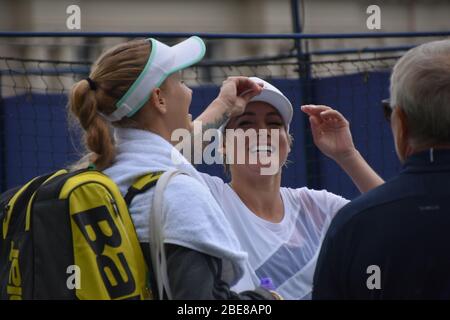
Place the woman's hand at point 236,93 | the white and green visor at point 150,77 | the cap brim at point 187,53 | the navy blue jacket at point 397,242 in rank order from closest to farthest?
the navy blue jacket at point 397,242
the white and green visor at point 150,77
the cap brim at point 187,53
the woman's hand at point 236,93

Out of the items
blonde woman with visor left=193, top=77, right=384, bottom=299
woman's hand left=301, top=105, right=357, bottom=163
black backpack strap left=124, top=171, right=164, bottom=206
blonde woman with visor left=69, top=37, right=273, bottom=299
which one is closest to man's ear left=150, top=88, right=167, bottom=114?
blonde woman with visor left=69, top=37, right=273, bottom=299

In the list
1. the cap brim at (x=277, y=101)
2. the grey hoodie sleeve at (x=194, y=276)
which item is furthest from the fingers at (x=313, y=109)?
the grey hoodie sleeve at (x=194, y=276)

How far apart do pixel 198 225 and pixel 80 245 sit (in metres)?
0.31

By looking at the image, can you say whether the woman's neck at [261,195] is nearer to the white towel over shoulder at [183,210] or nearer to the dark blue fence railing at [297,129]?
the white towel over shoulder at [183,210]

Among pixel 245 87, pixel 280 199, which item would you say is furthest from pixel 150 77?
pixel 280 199

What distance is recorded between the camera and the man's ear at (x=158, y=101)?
8.64 feet

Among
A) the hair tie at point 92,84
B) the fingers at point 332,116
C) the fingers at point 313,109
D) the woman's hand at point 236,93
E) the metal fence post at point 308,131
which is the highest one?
the hair tie at point 92,84

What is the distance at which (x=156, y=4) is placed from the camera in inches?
827

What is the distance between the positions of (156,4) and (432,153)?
19.2m

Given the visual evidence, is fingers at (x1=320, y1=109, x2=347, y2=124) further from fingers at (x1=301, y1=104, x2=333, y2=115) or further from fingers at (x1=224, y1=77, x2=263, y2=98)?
fingers at (x1=224, y1=77, x2=263, y2=98)

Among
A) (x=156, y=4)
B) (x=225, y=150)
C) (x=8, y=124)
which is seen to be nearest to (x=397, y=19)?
(x=156, y=4)

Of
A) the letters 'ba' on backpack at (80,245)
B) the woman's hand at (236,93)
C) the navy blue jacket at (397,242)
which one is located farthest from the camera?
the woman's hand at (236,93)

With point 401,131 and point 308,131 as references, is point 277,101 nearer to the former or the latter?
point 401,131

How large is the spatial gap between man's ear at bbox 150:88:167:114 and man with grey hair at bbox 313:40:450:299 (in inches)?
25.6
